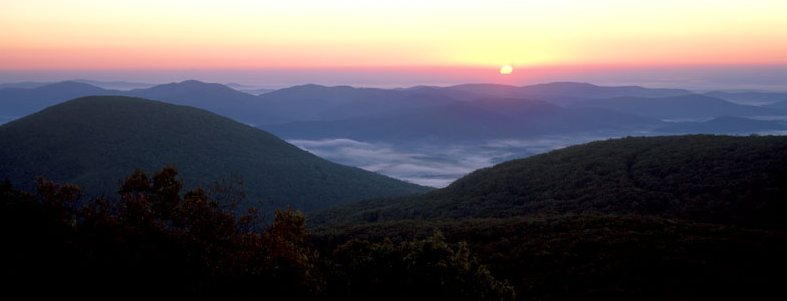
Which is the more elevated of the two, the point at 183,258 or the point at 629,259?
the point at 183,258

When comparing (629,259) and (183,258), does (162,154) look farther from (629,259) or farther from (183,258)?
(183,258)

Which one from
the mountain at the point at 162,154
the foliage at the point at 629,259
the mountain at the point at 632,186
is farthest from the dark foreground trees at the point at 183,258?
the mountain at the point at 162,154

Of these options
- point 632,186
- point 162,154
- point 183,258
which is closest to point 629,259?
point 183,258

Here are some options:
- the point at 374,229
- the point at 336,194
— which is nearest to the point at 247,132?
the point at 336,194

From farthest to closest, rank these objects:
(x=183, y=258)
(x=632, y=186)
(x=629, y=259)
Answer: (x=632, y=186) → (x=629, y=259) → (x=183, y=258)

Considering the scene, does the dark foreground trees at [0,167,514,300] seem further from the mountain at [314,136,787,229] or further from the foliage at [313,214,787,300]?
the mountain at [314,136,787,229]
